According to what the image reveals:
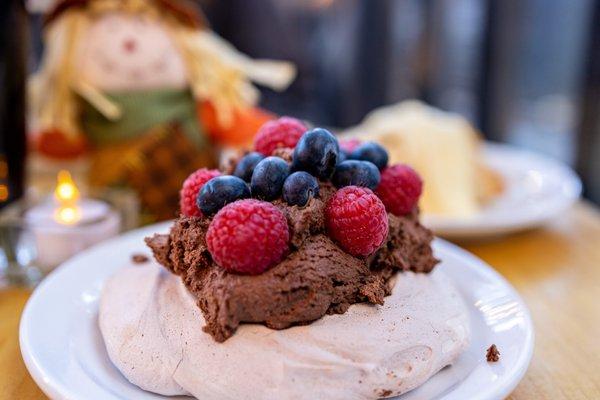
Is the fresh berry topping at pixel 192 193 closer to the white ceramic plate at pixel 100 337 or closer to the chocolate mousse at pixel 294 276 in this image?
the chocolate mousse at pixel 294 276

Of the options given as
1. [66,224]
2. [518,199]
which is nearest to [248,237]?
[66,224]

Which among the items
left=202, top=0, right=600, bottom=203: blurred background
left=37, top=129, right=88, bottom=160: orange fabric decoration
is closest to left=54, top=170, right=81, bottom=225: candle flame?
left=37, top=129, right=88, bottom=160: orange fabric decoration

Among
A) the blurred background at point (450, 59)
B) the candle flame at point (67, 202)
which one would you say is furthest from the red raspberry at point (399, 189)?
the blurred background at point (450, 59)

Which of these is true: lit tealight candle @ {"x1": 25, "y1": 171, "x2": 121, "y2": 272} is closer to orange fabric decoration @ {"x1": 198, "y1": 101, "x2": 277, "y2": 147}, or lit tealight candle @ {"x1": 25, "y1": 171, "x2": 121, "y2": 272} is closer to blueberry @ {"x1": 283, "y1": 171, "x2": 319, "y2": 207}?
orange fabric decoration @ {"x1": 198, "y1": 101, "x2": 277, "y2": 147}

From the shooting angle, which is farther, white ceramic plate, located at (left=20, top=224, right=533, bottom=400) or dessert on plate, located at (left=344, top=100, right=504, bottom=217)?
dessert on plate, located at (left=344, top=100, right=504, bottom=217)

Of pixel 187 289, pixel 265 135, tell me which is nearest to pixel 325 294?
pixel 187 289
